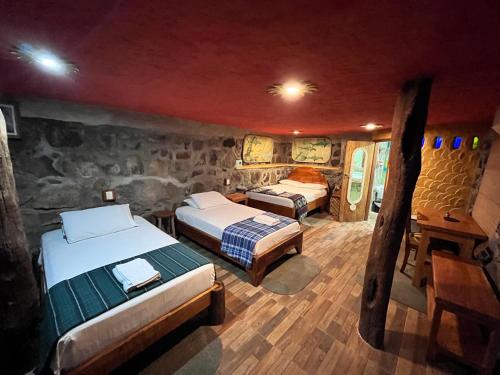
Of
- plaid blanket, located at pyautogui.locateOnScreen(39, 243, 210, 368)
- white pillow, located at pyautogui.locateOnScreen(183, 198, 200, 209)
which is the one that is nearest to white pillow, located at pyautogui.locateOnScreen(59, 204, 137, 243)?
plaid blanket, located at pyautogui.locateOnScreen(39, 243, 210, 368)

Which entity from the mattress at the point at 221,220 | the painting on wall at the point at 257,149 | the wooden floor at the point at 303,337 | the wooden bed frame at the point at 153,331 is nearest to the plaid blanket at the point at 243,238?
the mattress at the point at 221,220

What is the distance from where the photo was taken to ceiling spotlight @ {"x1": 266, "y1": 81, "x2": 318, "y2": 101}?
4.75 feet

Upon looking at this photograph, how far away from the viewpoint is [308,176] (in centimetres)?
557

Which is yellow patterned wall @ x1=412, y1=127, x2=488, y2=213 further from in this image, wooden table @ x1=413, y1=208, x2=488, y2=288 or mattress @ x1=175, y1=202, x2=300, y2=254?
mattress @ x1=175, y1=202, x2=300, y2=254

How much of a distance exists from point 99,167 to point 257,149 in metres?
3.27

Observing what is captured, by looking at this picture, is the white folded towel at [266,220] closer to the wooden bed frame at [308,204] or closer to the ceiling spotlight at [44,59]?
the wooden bed frame at [308,204]

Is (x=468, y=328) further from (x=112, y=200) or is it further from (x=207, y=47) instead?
(x=112, y=200)

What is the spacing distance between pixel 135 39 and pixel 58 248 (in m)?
2.10

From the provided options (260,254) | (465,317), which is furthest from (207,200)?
(465,317)

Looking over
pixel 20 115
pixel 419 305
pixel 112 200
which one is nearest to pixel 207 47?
pixel 20 115

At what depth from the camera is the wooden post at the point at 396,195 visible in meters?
1.36

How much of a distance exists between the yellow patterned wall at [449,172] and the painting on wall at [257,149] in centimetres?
320

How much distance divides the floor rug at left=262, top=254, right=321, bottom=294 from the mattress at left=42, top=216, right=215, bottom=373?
0.90m

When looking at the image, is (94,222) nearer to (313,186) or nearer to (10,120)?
(10,120)
